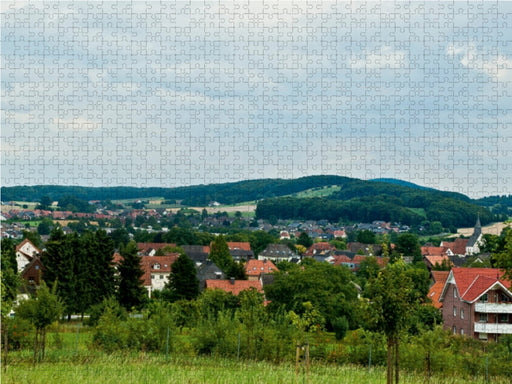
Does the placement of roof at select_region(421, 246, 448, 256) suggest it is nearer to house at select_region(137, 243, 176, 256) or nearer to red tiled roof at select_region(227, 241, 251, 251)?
red tiled roof at select_region(227, 241, 251, 251)

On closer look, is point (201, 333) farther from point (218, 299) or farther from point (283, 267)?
point (283, 267)

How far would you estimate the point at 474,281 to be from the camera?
140 feet

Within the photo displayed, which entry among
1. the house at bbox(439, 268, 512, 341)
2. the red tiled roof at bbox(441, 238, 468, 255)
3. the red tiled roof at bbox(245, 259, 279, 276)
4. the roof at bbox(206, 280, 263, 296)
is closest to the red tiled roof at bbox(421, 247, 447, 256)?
the red tiled roof at bbox(441, 238, 468, 255)

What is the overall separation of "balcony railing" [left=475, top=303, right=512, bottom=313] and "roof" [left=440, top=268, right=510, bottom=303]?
0.62m

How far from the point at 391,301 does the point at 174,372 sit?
681 cm

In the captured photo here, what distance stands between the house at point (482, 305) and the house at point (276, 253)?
96.1 m

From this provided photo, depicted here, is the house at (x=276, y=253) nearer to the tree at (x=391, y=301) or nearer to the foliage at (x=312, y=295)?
the foliage at (x=312, y=295)

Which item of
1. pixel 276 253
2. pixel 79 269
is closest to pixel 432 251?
pixel 276 253

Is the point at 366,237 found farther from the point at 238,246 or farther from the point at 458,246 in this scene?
the point at 238,246

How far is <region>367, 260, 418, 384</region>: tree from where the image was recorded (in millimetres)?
18125

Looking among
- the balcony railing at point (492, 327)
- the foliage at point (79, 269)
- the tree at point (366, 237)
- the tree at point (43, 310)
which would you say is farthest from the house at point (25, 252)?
the tree at point (366, 237)

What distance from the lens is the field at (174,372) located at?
58.7ft

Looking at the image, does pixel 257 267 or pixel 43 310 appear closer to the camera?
pixel 43 310

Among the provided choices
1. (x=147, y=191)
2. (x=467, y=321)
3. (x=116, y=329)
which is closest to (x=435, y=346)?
(x=116, y=329)
